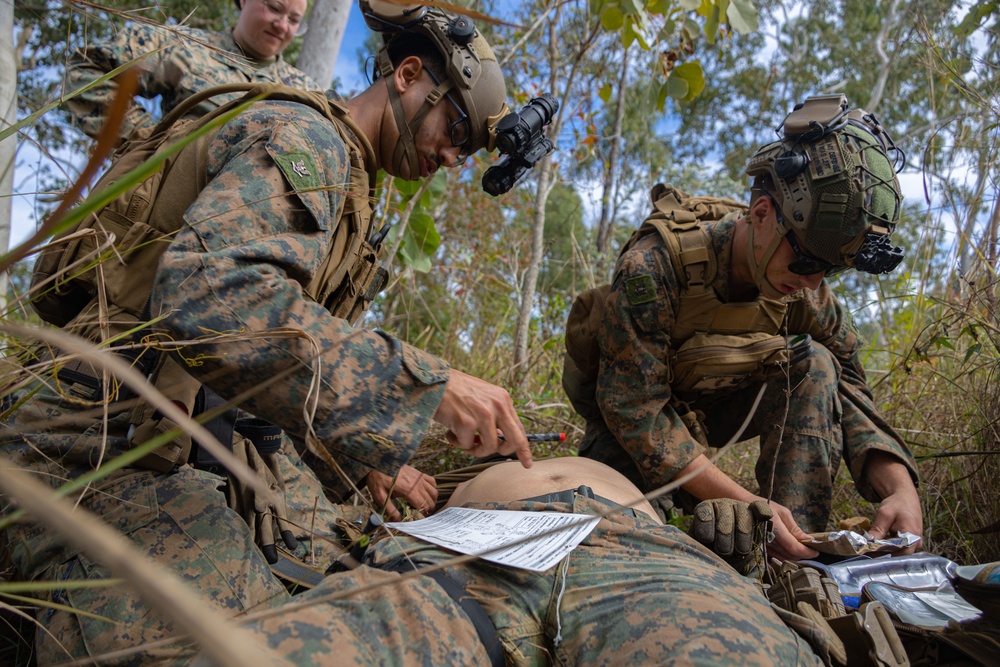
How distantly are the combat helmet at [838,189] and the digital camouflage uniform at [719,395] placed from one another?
361mm

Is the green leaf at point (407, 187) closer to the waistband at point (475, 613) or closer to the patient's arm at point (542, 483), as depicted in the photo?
the patient's arm at point (542, 483)

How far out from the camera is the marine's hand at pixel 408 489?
8.17 ft


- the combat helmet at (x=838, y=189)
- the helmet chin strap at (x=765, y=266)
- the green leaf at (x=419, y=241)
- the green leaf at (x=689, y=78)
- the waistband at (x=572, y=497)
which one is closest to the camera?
the waistband at (x=572, y=497)

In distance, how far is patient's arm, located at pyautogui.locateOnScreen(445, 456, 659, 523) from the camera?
208 cm

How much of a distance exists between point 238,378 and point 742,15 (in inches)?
109

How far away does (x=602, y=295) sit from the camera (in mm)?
3215

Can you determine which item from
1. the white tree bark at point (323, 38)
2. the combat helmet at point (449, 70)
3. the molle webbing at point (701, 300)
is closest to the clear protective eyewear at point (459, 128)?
the combat helmet at point (449, 70)

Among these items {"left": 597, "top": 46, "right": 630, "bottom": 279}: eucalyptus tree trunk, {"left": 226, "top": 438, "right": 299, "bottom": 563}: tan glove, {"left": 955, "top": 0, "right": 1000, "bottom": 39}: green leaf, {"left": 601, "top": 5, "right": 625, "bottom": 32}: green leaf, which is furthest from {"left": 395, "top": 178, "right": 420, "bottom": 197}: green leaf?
{"left": 597, "top": 46, "right": 630, "bottom": 279}: eucalyptus tree trunk

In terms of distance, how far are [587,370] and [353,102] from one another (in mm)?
1570

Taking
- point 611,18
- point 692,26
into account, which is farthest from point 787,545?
point 692,26

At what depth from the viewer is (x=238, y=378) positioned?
59.1 inches

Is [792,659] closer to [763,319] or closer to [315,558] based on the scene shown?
[315,558]

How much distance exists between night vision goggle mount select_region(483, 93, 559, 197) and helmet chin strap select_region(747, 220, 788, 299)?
37.9 inches

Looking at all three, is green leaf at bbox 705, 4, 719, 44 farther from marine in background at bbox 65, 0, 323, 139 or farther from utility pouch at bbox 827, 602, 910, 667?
utility pouch at bbox 827, 602, 910, 667
